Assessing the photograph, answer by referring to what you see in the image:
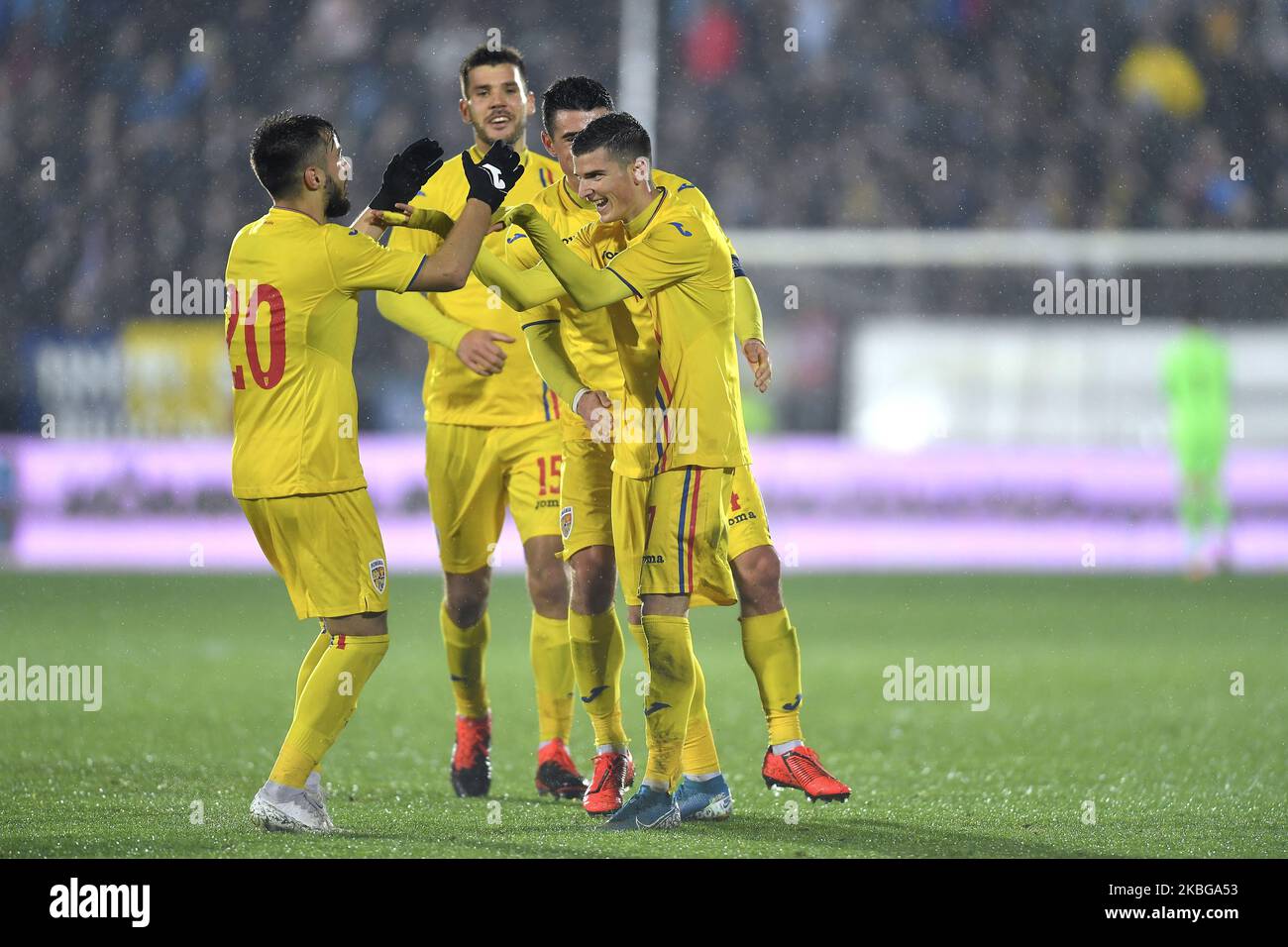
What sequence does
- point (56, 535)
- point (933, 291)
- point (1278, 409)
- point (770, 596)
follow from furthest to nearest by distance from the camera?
point (933, 291) < point (1278, 409) < point (56, 535) < point (770, 596)

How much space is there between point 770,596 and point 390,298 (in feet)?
4.81

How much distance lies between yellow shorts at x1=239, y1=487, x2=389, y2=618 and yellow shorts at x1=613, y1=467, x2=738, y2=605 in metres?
0.71

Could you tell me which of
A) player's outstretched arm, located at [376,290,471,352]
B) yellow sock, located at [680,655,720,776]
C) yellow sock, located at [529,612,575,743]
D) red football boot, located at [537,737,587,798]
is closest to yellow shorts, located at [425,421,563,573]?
yellow sock, located at [529,612,575,743]

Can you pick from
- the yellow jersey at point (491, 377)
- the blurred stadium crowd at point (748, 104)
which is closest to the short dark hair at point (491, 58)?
the yellow jersey at point (491, 377)

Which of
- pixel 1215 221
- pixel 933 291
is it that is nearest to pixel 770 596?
pixel 933 291

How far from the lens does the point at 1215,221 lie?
15.6 metres

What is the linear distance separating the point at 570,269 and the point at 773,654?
1267mm

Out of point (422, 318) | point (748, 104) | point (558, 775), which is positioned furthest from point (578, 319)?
point (748, 104)

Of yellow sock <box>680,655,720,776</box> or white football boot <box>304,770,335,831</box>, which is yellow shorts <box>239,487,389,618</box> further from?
yellow sock <box>680,655,720,776</box>

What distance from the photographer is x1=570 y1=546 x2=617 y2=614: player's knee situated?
5250 mm

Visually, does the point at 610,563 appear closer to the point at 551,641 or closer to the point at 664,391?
the point at 551,641

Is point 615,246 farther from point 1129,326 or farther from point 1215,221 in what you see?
point 1215,221

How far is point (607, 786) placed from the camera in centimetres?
512

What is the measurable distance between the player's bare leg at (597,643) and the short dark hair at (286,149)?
1402 mm
